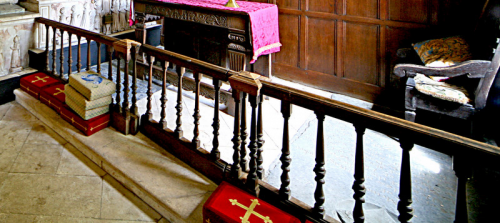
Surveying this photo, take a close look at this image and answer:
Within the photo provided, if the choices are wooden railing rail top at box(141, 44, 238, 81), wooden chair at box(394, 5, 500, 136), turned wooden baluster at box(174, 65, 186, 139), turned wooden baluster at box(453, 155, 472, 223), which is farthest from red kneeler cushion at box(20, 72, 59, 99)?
turned wooden baluster at box(453, 155, 472, 223)

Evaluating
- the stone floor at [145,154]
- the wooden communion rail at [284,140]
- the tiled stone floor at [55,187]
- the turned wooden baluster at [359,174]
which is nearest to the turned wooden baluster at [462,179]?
the wooden communion rail at [284,140]

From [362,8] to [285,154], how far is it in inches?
102

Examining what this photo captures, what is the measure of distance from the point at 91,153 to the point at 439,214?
247cm

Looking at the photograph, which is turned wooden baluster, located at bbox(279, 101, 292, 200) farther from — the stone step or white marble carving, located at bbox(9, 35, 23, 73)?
white marble carving, located at bbox(9, 35, 23, 73)

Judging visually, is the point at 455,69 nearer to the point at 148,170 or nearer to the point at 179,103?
the point at 179,103

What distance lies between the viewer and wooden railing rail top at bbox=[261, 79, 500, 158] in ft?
4.03

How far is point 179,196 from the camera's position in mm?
2068

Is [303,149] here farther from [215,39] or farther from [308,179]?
[215,39]

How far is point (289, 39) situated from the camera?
14.4 feet

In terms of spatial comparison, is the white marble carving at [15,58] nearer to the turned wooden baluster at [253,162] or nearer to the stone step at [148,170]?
the stone step at [148,170]

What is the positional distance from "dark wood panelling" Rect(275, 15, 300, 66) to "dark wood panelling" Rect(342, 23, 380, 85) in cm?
65

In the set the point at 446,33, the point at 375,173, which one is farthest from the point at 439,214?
the point at 446,33

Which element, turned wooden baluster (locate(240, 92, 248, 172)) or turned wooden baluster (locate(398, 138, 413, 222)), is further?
turned wooden baluster (locate(240, 92, 248, 172))

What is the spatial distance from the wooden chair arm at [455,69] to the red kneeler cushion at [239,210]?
6.24 feet
